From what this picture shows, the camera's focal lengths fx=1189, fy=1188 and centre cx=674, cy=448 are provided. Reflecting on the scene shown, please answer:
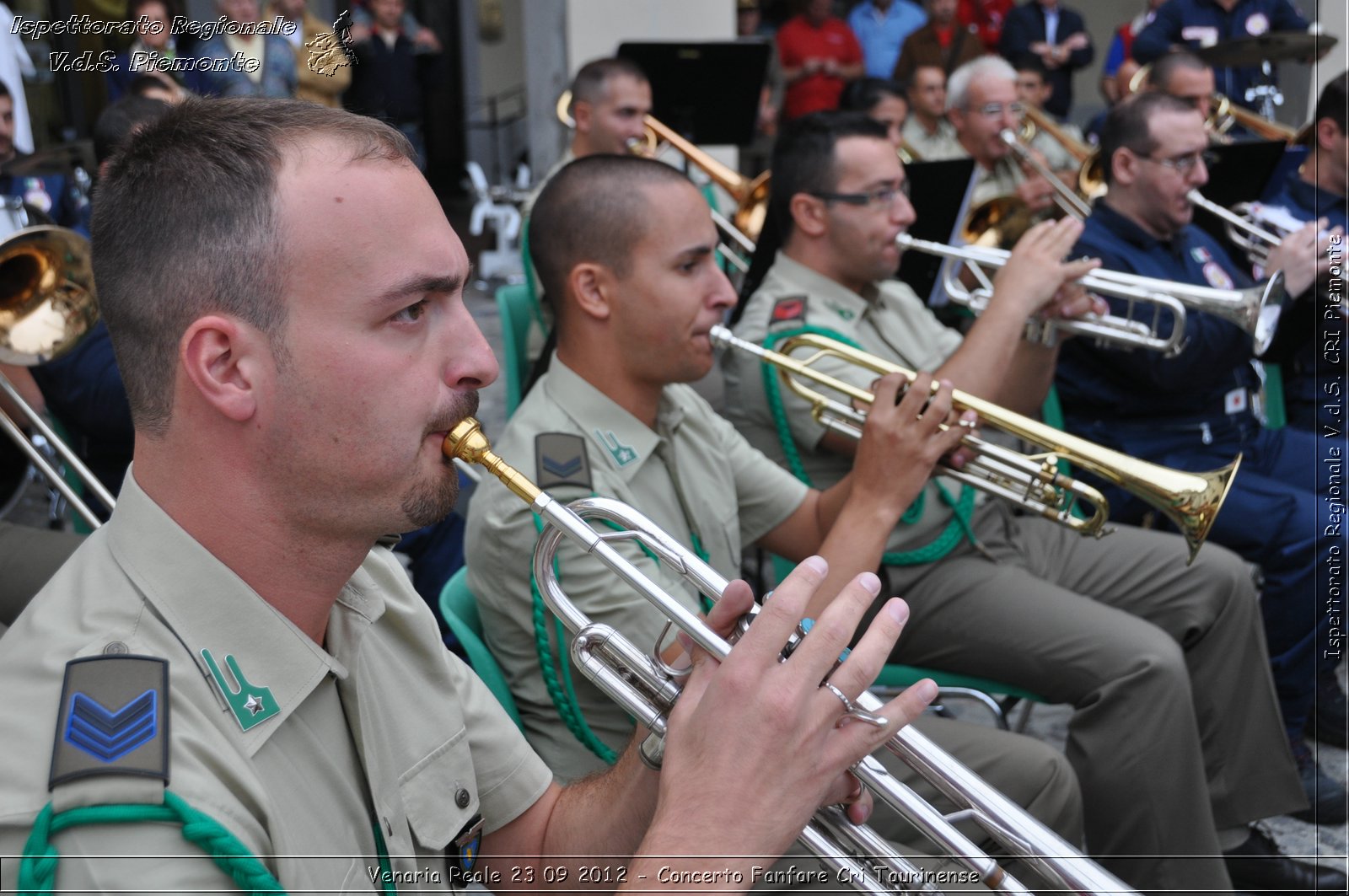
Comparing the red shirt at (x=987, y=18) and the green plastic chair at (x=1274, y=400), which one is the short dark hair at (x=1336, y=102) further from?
the red shirt at (x=987, y=18)

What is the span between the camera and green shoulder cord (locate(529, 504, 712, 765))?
6.46 ft

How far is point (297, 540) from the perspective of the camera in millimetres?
1306

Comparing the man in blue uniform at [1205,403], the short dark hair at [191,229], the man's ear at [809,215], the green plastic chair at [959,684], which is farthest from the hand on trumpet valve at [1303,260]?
the short dark hair at [191,229]

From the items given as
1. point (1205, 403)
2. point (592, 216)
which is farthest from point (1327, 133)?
point (592, 216)

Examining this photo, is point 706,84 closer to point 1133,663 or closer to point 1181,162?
point 1181,162

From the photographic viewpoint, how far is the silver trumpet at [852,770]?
1.48m

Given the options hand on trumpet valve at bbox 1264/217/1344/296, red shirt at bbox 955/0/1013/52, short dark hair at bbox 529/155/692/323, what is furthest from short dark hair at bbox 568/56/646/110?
red shirt at bbox 955/0/1013/52

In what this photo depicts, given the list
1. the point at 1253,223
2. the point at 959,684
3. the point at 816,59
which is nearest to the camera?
the point at 959,684

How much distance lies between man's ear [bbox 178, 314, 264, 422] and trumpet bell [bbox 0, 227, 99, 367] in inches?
65.7

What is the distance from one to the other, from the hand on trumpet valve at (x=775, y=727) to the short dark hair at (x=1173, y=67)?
5.26m

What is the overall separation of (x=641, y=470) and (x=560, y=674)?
20.5 inches

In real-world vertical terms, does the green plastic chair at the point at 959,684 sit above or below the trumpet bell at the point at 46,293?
below

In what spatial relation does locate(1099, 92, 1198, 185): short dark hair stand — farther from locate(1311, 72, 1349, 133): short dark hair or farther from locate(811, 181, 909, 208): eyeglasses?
locate(811, 181, 909, 208): eyeglasses

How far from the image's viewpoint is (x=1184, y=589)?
297 centimetres
